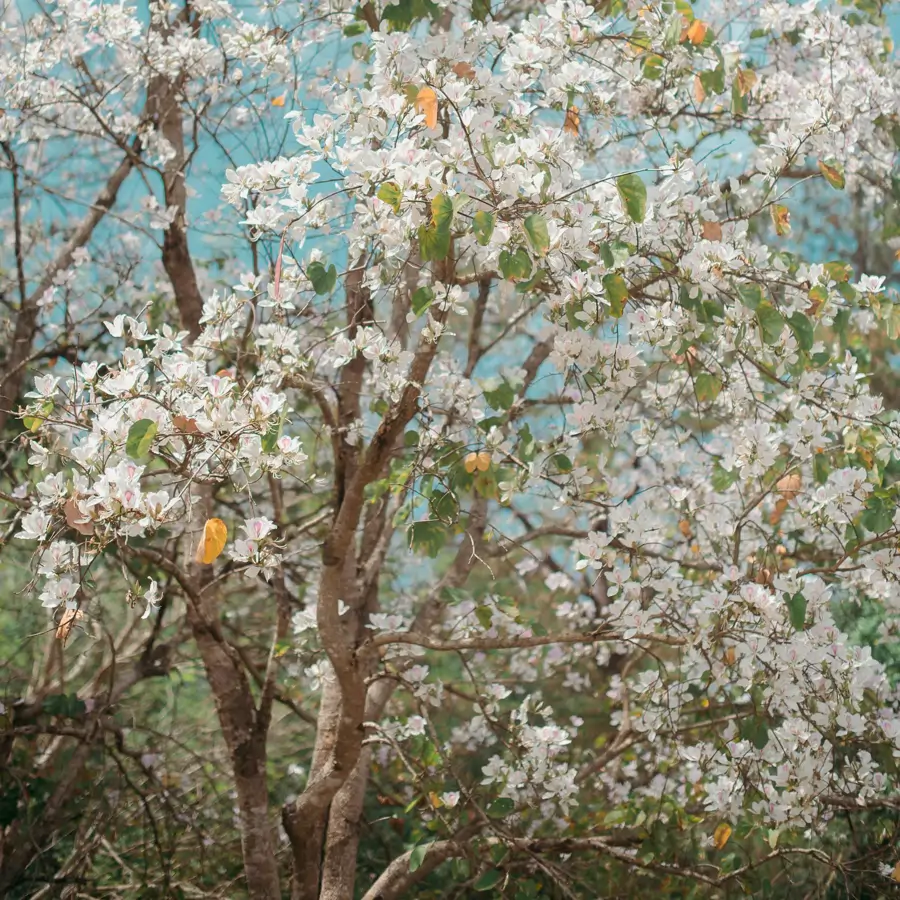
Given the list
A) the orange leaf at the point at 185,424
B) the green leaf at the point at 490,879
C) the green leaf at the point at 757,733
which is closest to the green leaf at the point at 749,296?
the green leaf at the point at 757,733

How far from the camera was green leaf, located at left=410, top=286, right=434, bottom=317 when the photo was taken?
199cm

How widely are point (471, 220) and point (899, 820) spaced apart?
198cm

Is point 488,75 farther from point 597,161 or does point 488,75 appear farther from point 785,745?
point 785,745

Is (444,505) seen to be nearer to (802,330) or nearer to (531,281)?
(531,281)

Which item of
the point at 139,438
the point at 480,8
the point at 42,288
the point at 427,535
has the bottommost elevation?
the point at 139,438

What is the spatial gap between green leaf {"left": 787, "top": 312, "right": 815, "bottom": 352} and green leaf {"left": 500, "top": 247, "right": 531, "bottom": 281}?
24.2 inches

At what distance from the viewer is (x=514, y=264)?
1.80m

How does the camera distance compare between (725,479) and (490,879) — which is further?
(490,879)

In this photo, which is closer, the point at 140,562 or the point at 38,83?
the point at 38,83

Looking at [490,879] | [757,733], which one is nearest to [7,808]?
[490,879]

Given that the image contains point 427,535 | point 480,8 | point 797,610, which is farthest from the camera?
point 480,8

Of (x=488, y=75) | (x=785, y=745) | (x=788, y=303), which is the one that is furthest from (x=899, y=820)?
(x=488, y=75)

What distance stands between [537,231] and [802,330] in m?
0.68

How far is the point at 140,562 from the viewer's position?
3.80 m
